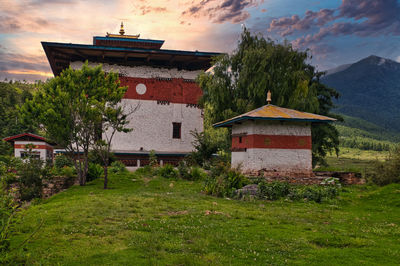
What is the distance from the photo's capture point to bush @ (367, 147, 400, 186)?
21.6 m

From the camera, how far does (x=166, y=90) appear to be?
37125 mm

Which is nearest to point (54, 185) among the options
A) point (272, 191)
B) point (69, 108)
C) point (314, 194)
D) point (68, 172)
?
point (68, 172)

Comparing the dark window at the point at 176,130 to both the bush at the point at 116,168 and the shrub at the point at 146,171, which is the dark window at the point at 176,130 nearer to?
the shrub at the point at 146,171

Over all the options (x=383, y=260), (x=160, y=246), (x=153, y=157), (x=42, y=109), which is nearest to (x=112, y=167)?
(x=153, y=157)

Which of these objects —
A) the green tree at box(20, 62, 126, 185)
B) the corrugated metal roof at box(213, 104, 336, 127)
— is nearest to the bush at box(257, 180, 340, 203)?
the corrugated metal roof at box(213, 104, 336, 127)

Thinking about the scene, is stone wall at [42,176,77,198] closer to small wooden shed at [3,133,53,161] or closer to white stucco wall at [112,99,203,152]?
white stucco wall at [112,99,203,152]

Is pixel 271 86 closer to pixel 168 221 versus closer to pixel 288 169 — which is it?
pixel 288 169

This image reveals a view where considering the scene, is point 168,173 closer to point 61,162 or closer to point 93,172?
point 93,172

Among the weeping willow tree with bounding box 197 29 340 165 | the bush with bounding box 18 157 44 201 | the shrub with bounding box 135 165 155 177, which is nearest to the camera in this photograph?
the bush with bounding box 18 157 44 201

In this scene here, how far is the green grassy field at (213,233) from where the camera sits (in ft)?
24.9

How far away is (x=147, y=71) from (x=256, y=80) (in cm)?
1231

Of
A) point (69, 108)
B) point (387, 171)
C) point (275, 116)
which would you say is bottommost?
point (387, 171)

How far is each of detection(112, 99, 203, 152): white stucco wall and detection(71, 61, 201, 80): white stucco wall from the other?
9.53ft

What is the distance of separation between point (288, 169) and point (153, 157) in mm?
14165
